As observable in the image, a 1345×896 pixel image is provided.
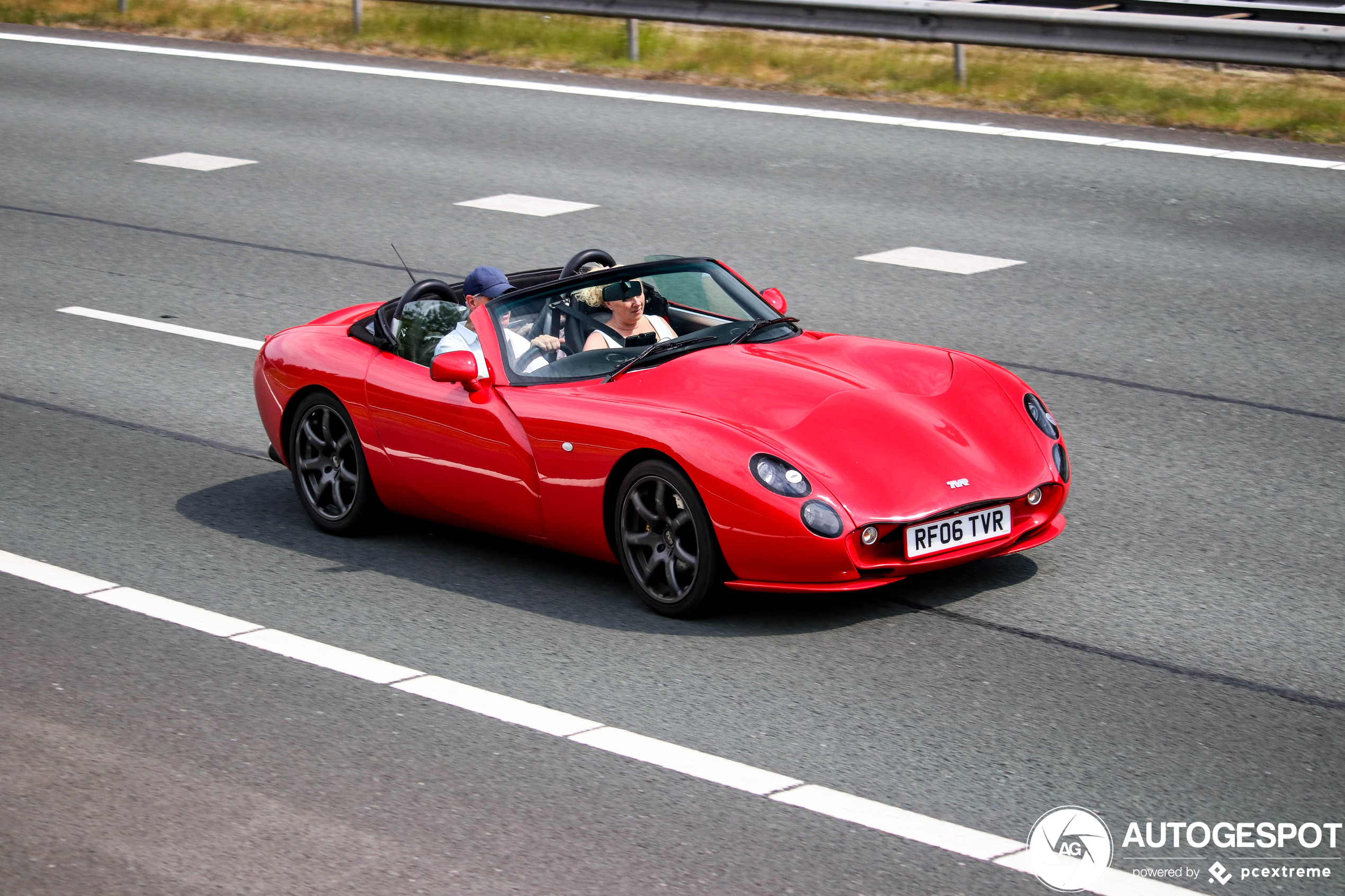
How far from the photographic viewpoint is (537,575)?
7.73 meters

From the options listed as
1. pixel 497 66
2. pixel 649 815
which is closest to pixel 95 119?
pixel 497 66

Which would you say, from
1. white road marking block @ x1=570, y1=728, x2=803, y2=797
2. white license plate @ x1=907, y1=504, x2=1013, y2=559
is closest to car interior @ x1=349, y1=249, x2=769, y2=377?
white license plate @ x1=907, y1=504, x2=1013, y2=559

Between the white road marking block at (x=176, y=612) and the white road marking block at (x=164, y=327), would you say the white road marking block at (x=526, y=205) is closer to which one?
the white road marking block at (x=164, y=327)

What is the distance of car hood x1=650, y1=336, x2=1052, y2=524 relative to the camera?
6.77 meters

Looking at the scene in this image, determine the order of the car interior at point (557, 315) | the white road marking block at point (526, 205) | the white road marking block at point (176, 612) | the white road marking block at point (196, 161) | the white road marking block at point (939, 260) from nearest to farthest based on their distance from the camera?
the white road marking block at point (176, 612) → the car interior at point (557, 315) → the white road marking block at point (939, 260) → the white road marking block at point (526, 205) → the white road marking block at point (196, 161)

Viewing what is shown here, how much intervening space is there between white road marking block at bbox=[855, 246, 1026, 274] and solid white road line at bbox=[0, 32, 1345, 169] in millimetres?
3461

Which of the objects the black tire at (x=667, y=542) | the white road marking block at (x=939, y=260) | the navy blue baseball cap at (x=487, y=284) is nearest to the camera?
the black tire at (x=667, y=542)

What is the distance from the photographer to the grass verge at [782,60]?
55.3 feet

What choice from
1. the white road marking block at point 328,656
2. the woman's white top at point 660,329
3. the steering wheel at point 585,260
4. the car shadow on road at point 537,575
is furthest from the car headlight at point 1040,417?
the white road marking block at point 328,656

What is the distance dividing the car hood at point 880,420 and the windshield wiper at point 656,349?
11 centimetres

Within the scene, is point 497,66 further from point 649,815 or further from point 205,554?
point 649,815

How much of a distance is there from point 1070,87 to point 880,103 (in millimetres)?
1891

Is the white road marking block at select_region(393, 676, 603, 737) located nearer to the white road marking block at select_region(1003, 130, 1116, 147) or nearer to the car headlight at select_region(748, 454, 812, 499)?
the car headlight at select_region(748, 454, 812, 499)

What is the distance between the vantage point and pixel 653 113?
17922mm
